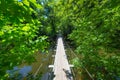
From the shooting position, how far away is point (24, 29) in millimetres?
3553

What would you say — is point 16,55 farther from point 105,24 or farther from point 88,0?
point 88,0

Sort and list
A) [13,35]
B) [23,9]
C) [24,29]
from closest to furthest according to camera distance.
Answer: [23,9] < [13,35] < [24,29]

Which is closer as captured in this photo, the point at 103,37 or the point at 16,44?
the point at 16,44

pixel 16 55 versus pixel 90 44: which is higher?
pixel 16 55

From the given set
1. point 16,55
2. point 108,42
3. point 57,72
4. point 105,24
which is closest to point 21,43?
point 16,55

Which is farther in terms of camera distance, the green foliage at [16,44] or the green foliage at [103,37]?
the green foliage at [103,37]

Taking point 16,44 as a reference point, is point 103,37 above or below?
below

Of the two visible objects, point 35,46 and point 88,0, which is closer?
point 35,46

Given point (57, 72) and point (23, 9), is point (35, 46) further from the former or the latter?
point (57, 72)

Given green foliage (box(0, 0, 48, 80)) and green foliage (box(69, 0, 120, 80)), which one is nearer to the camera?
green foliage (box(0, 0, 48, 80))

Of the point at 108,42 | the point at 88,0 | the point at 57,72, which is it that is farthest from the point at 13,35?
the point at 57,72

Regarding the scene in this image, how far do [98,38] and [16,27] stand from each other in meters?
7.00

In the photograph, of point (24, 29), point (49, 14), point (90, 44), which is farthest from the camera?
point (49, 14)

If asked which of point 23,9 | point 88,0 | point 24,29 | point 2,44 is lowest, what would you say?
point 2,44
